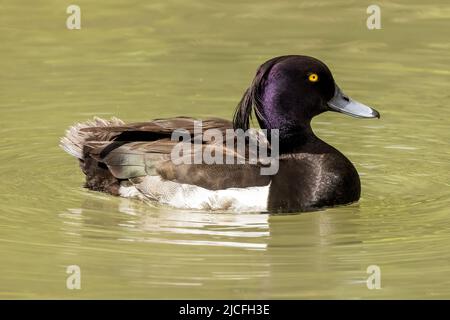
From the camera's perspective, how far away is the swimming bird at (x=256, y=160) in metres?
11.0

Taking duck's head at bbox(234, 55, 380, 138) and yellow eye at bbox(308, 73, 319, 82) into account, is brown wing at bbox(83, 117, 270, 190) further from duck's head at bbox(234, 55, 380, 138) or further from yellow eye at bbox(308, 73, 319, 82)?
yellow eye at bbox(308, 73, 319, 82)

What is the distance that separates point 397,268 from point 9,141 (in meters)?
5.18

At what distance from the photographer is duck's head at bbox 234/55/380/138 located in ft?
37.2

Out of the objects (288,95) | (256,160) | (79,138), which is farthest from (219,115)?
(256,160)

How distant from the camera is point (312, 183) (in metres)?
11.2

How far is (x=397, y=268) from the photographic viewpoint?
9.57m

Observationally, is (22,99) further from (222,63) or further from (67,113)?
(222,63)

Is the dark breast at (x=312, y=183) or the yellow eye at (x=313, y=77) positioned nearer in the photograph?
the dark breast at (x=312, y=183)

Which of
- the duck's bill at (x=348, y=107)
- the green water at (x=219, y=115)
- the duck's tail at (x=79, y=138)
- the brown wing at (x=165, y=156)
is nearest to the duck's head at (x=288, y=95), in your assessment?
the duck's bill at (x=348, y=107)

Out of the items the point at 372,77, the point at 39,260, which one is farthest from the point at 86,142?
the point at 372,77

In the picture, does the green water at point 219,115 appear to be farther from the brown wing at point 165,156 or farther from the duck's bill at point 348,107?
the duck's bill at point 348,107

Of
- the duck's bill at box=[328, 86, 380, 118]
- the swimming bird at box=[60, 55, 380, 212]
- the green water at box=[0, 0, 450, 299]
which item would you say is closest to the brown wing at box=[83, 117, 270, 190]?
the swimming bird at box=[60, 55, 380, 212]

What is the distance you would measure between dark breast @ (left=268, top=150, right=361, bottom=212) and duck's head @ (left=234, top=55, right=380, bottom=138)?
357 mm

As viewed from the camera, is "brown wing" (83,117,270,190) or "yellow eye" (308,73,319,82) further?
"yellow eye" (308,73,319,82)
